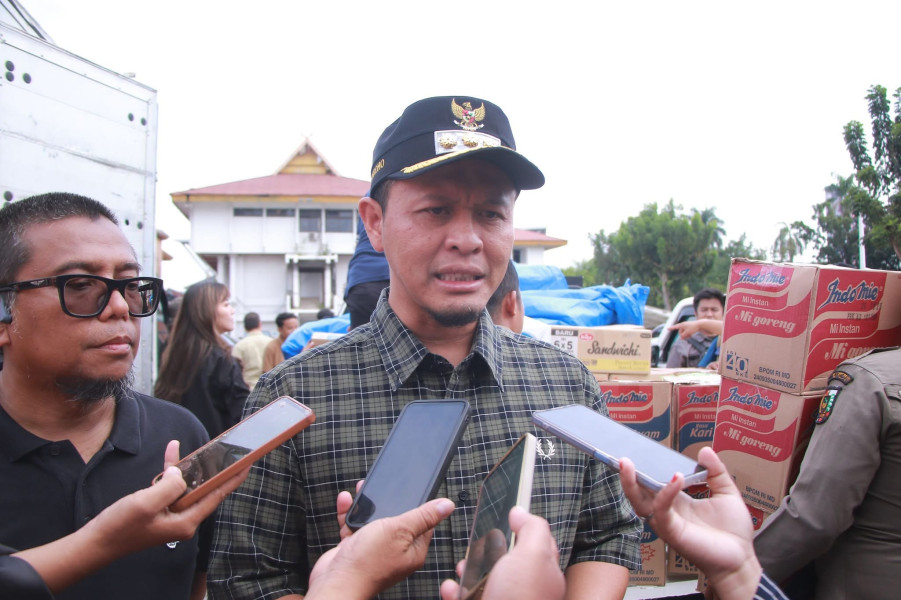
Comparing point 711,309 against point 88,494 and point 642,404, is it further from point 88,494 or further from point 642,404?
point 88,494

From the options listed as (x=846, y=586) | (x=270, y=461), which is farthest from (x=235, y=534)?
(x=846, y=586)

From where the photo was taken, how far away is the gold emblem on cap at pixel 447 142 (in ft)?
5.14

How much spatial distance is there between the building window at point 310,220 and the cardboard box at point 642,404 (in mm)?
29536

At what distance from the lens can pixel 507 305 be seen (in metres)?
2.98

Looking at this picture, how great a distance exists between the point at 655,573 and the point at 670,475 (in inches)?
91.8

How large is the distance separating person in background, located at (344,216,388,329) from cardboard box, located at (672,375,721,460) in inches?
75.3

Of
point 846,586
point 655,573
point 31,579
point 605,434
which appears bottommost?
point 655,573

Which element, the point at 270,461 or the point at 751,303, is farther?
the point at 751,303

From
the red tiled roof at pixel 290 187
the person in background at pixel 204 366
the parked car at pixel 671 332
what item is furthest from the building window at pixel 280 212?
the person in background at pixel 204 366

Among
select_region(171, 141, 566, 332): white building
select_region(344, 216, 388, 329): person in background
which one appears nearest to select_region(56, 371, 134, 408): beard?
select_region(344, 216, 388, 329): person in background

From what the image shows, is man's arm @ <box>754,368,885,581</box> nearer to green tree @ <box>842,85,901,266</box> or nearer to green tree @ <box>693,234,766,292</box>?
green tree @ <box>842,85,901,266</box>

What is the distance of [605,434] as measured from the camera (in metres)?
1.31

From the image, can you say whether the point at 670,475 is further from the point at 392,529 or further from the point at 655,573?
the point at 655,573

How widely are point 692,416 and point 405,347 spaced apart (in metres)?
2.25
